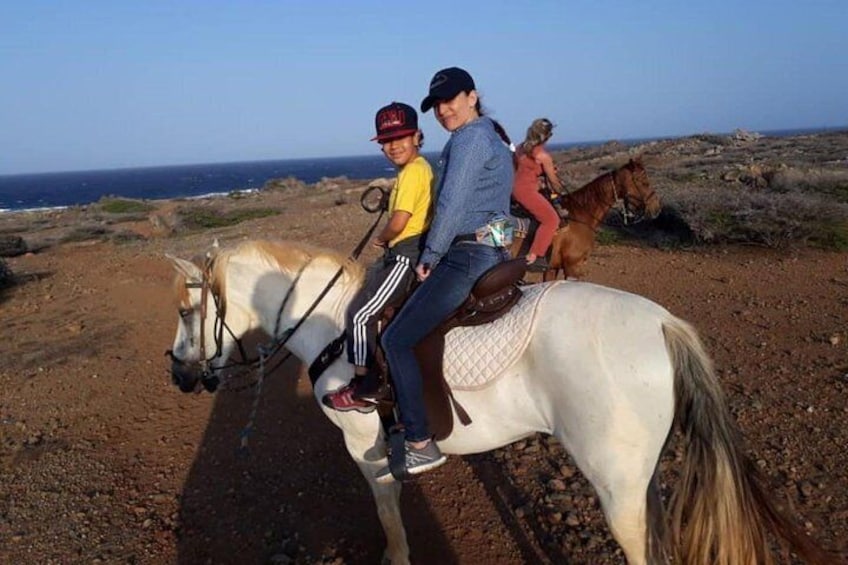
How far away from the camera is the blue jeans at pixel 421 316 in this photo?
3127 millimetres

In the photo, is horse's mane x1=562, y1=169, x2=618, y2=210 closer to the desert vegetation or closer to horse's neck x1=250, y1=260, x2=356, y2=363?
the desert vegetation

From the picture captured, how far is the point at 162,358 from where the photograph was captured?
793cm

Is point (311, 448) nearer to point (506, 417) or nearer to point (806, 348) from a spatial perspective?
point (506, 417)

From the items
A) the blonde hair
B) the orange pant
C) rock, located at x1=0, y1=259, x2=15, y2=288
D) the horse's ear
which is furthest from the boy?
rock, located at x1=0, y1=259, x2=15, y2=288

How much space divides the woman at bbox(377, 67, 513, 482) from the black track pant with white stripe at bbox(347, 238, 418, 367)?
0.46ft

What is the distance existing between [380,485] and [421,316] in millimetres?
1300

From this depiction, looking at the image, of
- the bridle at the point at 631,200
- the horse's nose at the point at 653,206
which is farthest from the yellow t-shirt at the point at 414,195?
the horse's nose at the point at 653,206

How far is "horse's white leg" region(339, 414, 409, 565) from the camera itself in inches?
144

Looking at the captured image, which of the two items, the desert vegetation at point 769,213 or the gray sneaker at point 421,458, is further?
the desert vegetation at point 769,213

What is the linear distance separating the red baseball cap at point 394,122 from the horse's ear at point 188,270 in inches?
59.1

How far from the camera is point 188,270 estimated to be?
12.4ft

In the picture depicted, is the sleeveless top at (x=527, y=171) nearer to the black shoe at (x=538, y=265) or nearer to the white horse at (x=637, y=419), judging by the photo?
the black shoe at (x=538, y=265)

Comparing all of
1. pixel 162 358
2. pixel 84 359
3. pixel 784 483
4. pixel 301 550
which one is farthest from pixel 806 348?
pixel 84 359

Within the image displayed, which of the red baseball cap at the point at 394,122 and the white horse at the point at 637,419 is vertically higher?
the red baseball cap at the point at 394,122
